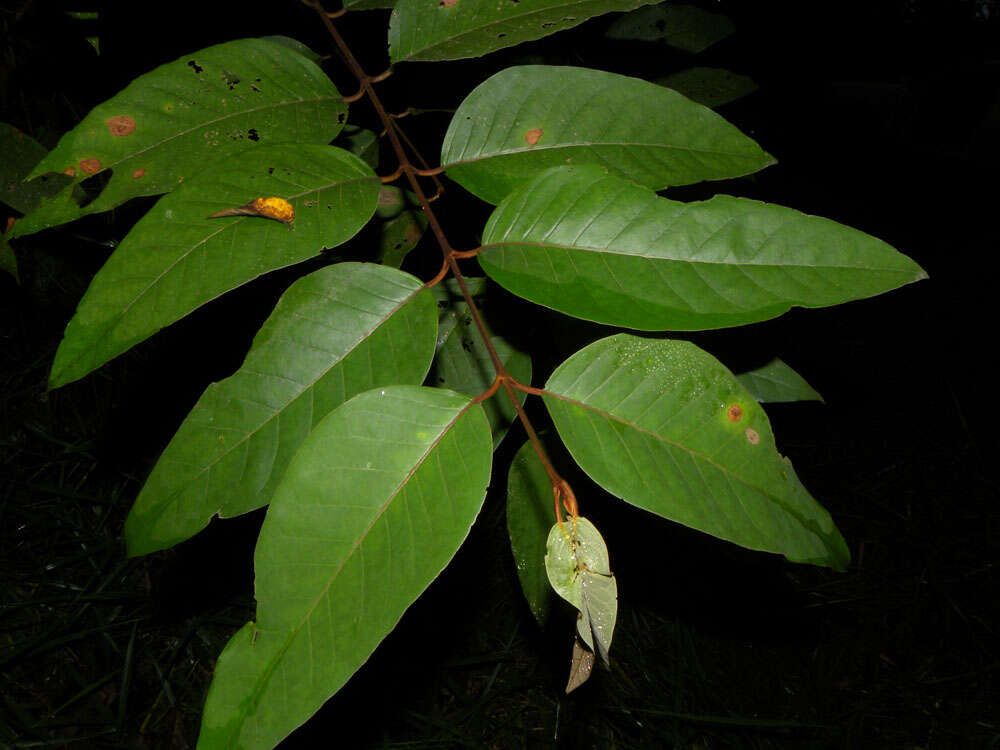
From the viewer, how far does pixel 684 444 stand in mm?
583

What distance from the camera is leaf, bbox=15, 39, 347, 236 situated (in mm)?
637

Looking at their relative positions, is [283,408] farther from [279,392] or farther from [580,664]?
[580,664]

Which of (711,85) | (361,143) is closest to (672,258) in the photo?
(361,143)

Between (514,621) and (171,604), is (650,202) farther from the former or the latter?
(171,604)

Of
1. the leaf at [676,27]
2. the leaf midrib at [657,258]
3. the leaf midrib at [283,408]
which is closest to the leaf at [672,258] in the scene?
the leaf midrib at [657,258]

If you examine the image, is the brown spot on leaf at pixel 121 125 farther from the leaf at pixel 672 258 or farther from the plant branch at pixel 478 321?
the leaf at pixel 672 258

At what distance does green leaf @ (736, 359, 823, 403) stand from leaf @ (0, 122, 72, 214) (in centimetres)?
108

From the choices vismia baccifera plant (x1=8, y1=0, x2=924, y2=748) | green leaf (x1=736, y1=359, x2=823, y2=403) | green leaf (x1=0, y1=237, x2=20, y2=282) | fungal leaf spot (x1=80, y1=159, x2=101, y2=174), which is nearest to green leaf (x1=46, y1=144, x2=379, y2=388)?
vismia baccifera plant (x1=8, y1=0, x2=924, y2=748)

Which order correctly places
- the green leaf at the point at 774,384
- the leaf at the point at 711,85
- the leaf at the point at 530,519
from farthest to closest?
the leaf at the point at 711,85 → the green leaf at the point at 774,384 → the leaf at the point at 530,519

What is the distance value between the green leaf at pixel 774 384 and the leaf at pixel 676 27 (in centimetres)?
68

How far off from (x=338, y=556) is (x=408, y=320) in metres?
0.25

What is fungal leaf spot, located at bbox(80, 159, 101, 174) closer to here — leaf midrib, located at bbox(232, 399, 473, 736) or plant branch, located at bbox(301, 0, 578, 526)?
plant branch, located at bbox(301, 0, 578, 526)

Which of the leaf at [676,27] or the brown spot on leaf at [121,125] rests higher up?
the brown spot on leaf at [121,125]

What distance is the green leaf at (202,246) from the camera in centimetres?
52
